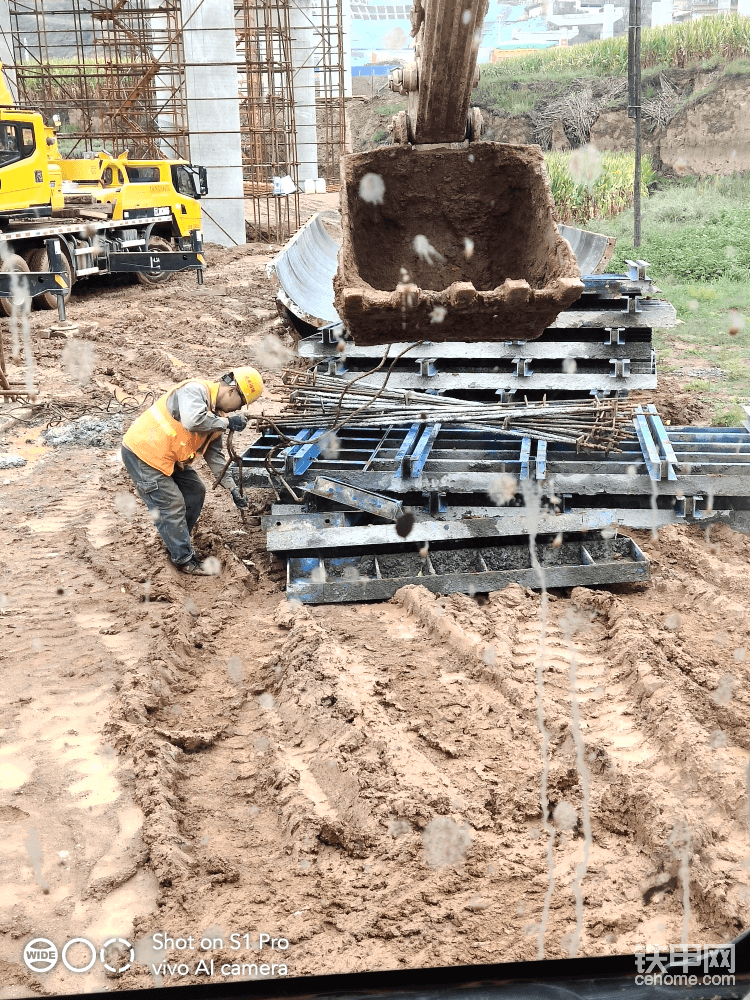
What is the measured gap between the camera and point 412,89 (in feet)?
11.2

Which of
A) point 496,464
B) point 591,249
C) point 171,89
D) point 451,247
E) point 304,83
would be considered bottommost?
point 496,464

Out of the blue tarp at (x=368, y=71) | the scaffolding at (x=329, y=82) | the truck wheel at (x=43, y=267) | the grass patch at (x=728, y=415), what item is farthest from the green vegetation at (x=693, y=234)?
the blue tarp at (x=368, y=71)

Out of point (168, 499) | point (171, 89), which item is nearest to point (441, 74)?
point (168, 499)

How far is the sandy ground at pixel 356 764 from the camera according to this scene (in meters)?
3.10

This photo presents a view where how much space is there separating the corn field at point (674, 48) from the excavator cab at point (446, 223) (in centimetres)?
3233

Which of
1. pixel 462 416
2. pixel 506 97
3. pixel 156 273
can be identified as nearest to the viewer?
pixel 462 416

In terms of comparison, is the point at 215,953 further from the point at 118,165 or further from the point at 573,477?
the point at 118,165

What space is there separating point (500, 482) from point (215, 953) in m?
3.57

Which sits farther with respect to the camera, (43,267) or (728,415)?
(43,267)

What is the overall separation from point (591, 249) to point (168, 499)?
25.7 ft

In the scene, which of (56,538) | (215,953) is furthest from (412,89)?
(56,538)

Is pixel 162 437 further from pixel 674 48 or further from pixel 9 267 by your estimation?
pixel 674 48

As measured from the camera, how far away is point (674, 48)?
105ft

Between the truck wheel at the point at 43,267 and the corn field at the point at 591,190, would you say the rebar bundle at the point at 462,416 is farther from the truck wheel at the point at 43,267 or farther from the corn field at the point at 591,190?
the corn field at the point at 591,190
